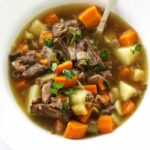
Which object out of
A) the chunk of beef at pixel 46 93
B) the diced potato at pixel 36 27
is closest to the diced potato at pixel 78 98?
the chunk of beef at pixel 46 93

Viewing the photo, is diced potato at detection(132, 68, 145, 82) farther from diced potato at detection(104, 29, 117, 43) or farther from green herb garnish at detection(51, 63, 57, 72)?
green herb garnish at detection(51, 63, 57, 72)

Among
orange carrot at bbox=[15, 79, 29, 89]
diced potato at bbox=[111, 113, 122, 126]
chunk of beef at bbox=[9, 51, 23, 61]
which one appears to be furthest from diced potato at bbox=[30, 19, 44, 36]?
diced potato at bbox=[111, 113, 122, 126]

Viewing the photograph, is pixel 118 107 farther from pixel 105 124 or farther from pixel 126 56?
pixel 126 56

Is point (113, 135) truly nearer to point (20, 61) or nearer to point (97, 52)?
point (97, 52)

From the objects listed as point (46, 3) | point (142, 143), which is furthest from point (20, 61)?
point (142, 143)

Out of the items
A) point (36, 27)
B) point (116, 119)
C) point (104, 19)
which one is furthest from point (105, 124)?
point (36, 27)

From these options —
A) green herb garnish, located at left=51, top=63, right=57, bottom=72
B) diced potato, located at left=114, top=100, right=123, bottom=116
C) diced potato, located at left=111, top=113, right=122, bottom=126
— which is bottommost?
diced potato, located at left=111, top=113, right=122, bottom=126

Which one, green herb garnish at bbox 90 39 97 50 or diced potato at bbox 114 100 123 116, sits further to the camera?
green herb garnish at bbox 90 39 97 50
